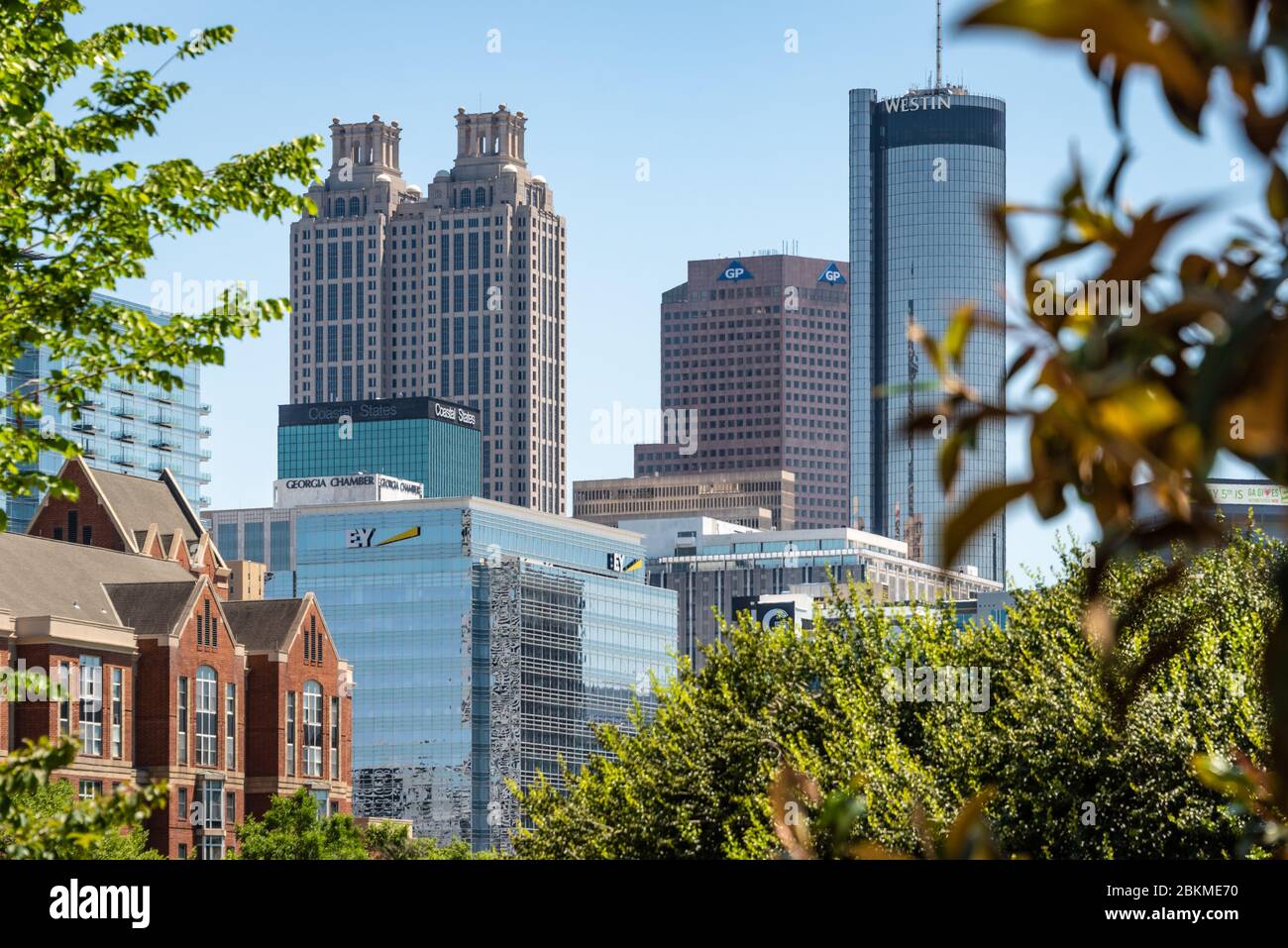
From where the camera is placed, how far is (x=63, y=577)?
105812 mm

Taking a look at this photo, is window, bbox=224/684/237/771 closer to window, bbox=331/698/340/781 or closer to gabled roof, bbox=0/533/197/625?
gabled roof, bbox=0/533/197/625

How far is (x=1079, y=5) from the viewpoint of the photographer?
1404 mm

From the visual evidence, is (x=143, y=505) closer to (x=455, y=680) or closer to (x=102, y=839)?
(x=102, y=839)

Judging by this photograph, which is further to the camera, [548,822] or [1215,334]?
[548,822]

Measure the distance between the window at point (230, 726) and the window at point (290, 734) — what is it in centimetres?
410

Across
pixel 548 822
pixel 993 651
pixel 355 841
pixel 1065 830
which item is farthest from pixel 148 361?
pixel 355 841

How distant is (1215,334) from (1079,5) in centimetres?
44

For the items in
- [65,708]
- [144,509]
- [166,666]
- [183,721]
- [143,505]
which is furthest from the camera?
[143,505]

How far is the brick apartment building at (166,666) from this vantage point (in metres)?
99.4

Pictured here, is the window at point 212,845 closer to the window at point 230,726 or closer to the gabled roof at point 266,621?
the window at point 230,726

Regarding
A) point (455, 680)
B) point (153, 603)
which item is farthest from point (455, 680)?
point (153, 603)

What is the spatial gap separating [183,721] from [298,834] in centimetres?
1450

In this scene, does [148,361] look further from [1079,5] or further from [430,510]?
[430,510]

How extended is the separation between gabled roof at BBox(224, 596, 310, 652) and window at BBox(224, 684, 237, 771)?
4.51 metres
